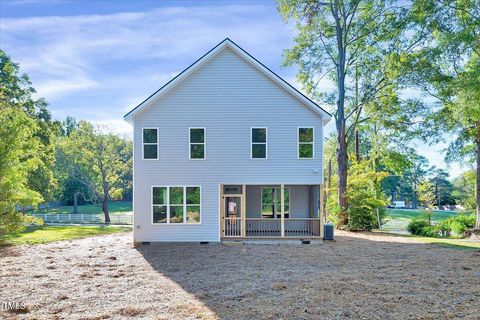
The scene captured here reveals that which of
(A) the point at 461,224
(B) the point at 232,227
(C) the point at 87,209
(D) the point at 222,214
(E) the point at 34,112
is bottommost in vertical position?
(C) the point at 87,209

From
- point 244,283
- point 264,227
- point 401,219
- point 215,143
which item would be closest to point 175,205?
point 215,143

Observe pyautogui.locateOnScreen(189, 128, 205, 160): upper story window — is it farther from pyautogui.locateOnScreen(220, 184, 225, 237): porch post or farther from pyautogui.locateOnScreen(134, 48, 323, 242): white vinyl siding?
pyautogui.locateOnScreen(220, 184, 225, 237): porch post

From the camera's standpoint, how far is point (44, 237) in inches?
883

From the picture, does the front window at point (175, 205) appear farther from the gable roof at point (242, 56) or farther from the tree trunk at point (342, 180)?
the tree trunk at point (342, 180)

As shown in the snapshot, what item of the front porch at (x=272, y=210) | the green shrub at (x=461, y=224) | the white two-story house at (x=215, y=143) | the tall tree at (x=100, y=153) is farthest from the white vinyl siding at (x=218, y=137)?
the tall tree at (x=100, y=153)

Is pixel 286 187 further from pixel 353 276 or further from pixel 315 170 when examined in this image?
pixel 353 276

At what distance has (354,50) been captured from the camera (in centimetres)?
2564

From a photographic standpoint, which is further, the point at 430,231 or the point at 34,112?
the point at 34,112

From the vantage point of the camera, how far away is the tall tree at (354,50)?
962 inches

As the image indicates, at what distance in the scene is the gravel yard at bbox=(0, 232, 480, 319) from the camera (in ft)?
25.6

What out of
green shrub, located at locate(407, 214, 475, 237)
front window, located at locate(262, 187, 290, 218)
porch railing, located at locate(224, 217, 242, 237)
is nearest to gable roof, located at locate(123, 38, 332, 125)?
front window, located at locate(262, 187, 290, 218)

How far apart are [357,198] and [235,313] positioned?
18463 millimetres

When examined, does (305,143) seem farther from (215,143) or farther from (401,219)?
(401,219)

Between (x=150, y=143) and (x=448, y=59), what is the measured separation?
19148mm
